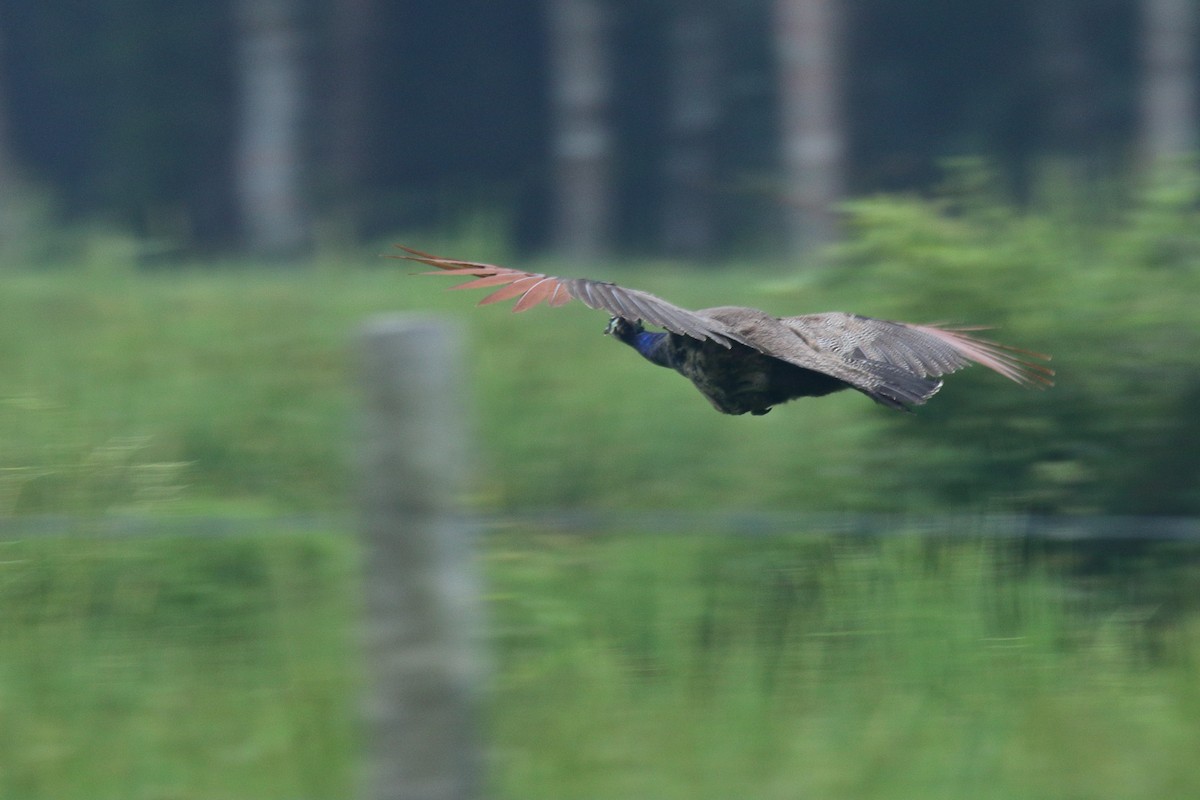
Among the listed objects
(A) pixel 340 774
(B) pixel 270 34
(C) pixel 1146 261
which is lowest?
(A) pixel 340 774

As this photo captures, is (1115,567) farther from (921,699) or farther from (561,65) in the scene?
(561,65)

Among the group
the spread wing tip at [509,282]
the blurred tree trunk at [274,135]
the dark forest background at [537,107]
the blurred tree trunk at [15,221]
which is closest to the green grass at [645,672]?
the spread wing tip at [509,282]

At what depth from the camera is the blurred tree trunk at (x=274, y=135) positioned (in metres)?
14.5

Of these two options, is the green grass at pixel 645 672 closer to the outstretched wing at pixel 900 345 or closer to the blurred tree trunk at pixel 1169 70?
the outstretched wing at pixel 900 345

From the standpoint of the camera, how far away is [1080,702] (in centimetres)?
345

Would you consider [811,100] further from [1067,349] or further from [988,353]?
[988,353]

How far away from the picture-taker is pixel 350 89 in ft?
58.0

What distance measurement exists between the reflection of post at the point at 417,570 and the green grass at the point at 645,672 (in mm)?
743

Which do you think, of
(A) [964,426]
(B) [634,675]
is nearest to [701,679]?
(B) [634,675]

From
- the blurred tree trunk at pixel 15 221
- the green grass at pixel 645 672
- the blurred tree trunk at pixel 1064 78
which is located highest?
the blurred tree trunk at pixel 1064 78

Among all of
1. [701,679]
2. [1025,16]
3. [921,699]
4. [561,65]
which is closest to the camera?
[921,699]

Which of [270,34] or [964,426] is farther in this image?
[270,34]

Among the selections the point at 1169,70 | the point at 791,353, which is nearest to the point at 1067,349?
the point at 791,353

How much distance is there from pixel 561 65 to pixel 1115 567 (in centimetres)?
1266
